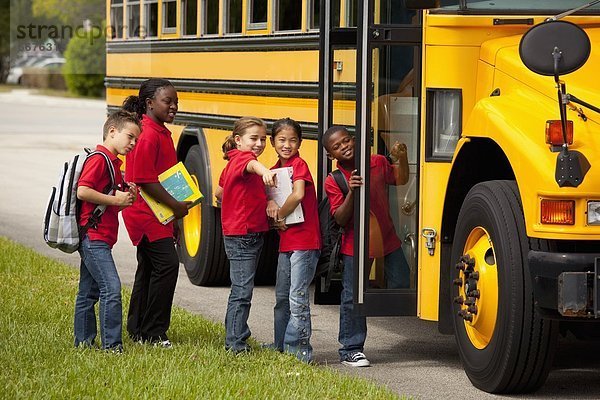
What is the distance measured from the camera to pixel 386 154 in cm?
662

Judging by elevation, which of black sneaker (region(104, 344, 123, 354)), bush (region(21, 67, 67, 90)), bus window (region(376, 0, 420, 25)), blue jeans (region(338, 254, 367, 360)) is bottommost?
black sneaker (region(104, 344, 123, 354))

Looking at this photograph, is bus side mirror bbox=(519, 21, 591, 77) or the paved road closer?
bus side mirror bbox=(519, 21, 591, 77)

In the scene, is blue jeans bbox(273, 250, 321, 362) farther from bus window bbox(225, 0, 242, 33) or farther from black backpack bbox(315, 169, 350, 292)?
bus window bbox(225, 0, 242, 33)

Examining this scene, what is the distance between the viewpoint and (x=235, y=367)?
640 cm

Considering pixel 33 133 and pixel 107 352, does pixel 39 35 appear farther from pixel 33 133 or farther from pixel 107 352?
pixel 107 352

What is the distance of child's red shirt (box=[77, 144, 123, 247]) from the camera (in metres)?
6.61

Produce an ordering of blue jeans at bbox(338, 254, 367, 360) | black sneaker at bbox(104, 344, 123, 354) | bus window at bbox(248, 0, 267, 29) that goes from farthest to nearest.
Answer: bus window at bbox(248, 0, 267, 29) → blue jeans at bbox(338, 254, 367, 360) → black sneaker at bbox(104, 344, 123, 354)

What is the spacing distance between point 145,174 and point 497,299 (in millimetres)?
1945

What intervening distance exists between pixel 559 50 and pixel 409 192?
1335mm

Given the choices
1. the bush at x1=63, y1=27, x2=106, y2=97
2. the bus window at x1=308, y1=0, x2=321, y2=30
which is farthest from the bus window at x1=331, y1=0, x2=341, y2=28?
the bush at x1=63, y1=27, x2=106, y2=97

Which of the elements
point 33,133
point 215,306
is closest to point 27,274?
point 215,306

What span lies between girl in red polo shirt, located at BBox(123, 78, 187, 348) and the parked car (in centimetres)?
4701

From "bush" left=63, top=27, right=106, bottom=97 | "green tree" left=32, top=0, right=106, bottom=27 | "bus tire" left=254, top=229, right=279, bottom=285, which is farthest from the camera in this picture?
"green tree" left=32, top=0, right=106, bottom=27

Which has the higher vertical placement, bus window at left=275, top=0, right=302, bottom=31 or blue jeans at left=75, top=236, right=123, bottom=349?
bus window at left=275, top=0, right=302, bottom=31
